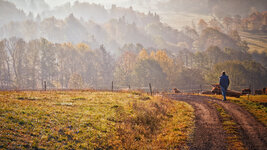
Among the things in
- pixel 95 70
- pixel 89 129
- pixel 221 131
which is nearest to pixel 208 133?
pixel 221 131

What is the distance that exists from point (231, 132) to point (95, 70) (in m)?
81.1

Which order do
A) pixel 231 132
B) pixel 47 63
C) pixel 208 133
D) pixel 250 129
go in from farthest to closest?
pixel 47 63 → pixel 250 129 → pixel 208 133 → pixel 231 132

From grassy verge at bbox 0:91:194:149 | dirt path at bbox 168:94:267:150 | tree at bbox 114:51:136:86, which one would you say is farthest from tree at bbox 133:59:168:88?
dirt path at bbox 168:94:267:150

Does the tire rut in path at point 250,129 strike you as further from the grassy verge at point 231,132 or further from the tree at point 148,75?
the tree at point 148,75

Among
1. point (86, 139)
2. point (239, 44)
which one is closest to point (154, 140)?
point (86, 139)

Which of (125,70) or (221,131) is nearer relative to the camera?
(221,131)

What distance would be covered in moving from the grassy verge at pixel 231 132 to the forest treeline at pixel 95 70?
5569cm

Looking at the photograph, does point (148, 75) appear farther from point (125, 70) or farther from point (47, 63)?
point (47, 63)

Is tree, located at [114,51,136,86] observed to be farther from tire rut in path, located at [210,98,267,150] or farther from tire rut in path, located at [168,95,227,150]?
tire rut in path, located at [210,98,267,150]

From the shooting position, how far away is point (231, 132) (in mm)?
11797

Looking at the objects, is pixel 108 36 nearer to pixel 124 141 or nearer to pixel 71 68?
pixel 71 68

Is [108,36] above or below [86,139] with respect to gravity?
above

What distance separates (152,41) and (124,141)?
172516mm

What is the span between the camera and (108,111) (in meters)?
16.6
